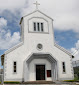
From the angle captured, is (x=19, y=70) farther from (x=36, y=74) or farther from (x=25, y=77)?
(x=36, y=74)

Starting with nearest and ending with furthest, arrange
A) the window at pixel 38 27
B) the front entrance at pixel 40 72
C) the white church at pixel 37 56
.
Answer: the white church at pixel 37 56, the front entrance at pixel 40 72, the window at pixel 38 27

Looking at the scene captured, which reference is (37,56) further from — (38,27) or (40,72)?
(38,27)

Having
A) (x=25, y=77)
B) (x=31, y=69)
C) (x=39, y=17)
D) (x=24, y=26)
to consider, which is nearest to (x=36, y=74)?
(x=31, y=69)

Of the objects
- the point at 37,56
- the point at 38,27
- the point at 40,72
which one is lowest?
the point at 40,72

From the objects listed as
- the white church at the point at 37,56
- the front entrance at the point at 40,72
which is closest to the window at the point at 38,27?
the white church at the point at 37,56

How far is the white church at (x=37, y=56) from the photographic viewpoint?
72.3 feet

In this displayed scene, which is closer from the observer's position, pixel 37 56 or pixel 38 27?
pixel 37 56

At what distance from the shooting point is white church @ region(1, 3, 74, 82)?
2203 centimetres

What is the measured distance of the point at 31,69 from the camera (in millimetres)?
23453

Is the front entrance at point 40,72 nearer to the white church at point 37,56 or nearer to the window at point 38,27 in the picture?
the white church at point 37,56

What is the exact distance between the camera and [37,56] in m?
24.0

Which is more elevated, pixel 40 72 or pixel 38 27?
pixel 38 27

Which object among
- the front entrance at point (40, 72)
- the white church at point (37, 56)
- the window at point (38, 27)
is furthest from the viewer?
the window at point (38, 27)

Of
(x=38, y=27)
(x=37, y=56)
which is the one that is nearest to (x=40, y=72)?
(x=37, y=56)
